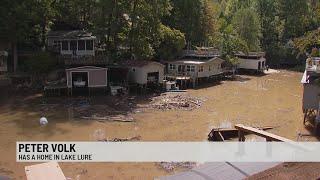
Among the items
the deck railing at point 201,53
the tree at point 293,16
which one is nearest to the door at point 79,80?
the deck railing at point 201,53

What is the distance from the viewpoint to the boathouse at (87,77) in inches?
1657

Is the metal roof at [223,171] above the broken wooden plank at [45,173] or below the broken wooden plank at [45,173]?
above

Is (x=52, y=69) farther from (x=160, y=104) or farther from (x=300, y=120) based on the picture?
(x=300, y=120)

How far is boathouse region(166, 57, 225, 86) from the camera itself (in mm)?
50125

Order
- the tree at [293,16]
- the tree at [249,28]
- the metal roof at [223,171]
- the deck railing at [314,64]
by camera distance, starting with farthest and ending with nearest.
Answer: the tree at [293,16], the tree at [249,28], the deck railing at [314,64], the metal roof at [223,171]

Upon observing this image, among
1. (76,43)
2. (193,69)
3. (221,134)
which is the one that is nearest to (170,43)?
(193,69)

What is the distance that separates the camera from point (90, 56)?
1753 inches

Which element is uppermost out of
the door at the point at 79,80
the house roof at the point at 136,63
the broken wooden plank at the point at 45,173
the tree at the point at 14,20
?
the tree at the point at 14,20

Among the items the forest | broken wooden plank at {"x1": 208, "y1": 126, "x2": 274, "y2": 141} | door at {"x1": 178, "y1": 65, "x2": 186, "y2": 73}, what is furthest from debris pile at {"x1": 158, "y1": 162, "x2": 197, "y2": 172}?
door at {"x1": 178, "y1": 65, "x2": 186, "y2": 73}

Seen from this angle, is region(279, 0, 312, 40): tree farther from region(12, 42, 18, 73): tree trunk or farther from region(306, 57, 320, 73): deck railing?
region(12, 42, 18, 73): tree trunk

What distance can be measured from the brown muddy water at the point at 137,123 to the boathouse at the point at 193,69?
13.2ft

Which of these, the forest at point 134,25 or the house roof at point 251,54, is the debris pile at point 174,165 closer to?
the forest at point 134,25

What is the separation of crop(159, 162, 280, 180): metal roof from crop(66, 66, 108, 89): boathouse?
89.4ft

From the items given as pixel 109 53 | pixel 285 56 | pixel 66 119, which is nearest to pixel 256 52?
pixel 285 56
